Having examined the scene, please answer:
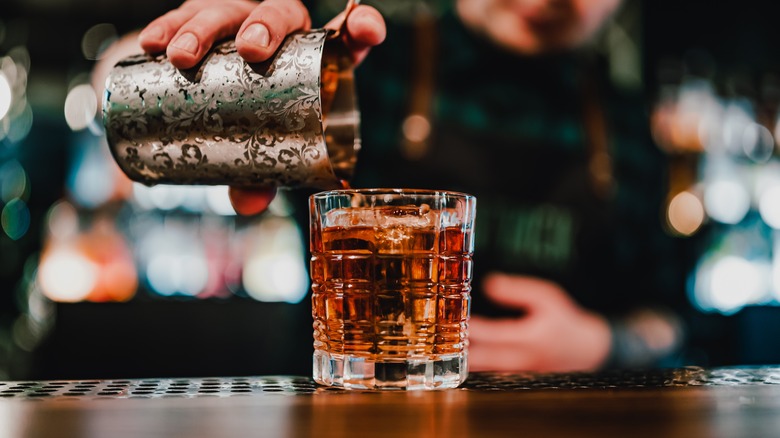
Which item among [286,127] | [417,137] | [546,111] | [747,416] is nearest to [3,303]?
[417,137]

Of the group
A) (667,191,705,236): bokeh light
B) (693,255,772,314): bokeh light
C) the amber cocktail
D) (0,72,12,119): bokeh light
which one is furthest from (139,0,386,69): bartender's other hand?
(693,255,772,314): bokeh light

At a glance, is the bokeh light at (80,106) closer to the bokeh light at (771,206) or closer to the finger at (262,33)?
the finger at (262,33)

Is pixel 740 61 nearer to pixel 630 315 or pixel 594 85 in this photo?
pixel 594 85

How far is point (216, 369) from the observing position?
8.85 feet

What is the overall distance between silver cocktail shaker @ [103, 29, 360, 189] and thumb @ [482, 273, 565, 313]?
105 cm

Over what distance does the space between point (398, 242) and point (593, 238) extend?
1.62m

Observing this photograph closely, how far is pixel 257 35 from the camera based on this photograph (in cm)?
98

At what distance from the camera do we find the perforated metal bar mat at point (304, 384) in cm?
90

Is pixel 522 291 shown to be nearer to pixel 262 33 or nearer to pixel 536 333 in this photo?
pixel 536 333

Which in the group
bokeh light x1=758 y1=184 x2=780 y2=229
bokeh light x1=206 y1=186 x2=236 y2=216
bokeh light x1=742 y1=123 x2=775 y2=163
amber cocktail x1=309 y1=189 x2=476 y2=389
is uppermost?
bokeh light x1=742 y1=123 x2=775 y2=163

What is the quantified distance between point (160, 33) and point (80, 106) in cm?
333

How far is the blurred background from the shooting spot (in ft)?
13.0

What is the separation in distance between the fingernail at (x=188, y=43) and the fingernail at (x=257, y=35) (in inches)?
3.0

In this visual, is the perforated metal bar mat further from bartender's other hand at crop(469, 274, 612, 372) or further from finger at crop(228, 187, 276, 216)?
bartender's other hand at crop(469, 274, 612, 372)
